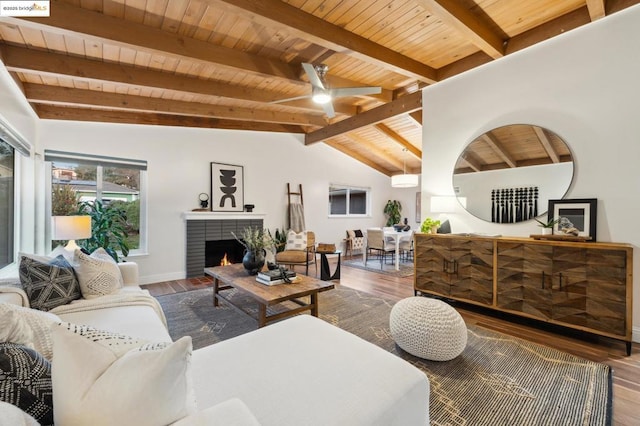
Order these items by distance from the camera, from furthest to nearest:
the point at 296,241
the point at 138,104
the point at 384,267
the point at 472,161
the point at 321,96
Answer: the point at 384,267 < the point at 296,241 < the point at 138,104 < the point at 472,161 < the point at 321,96

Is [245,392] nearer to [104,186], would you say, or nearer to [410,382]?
[410,382]

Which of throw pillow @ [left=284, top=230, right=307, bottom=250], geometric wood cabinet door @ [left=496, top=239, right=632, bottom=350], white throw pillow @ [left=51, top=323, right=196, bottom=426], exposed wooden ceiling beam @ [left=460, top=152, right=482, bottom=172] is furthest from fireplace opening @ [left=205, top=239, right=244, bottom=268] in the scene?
white throw pillow @ [left=51, top=323, right=196, bottom=426]

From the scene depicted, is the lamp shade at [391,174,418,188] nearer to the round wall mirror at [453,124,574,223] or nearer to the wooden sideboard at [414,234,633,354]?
the round wall mirror at [453,124,574,223]

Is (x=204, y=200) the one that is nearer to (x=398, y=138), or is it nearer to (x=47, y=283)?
(x=47, y=283)

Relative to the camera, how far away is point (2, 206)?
3.03 metres

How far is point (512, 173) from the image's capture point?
3.37 metres

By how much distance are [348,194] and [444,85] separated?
13.4 feet

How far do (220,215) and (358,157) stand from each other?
3.99 meters

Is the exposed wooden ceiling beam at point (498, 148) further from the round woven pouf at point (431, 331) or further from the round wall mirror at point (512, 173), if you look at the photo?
the round woven pouf at point (431, 331)

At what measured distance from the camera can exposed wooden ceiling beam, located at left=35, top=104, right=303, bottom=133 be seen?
153 inches

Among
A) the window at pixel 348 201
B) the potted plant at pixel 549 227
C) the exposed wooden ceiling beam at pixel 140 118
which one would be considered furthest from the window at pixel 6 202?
the potted plant at pixel 549 227

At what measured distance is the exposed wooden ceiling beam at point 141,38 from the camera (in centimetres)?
224

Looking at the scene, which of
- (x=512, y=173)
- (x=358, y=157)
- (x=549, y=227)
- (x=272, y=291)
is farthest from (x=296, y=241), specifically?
(x=549, y=227)

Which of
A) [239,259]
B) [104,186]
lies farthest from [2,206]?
Result: [239,259]
